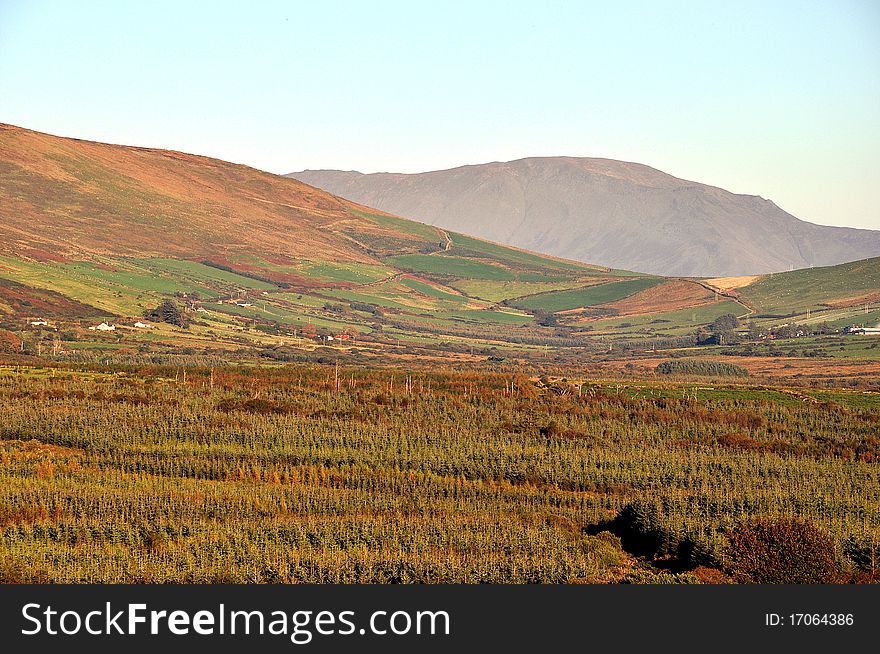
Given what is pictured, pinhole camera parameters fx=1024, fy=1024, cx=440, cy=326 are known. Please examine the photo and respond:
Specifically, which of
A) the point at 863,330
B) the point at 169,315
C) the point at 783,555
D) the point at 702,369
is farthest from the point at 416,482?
the point at 863,330

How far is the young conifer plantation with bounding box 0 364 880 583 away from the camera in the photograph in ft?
96.5

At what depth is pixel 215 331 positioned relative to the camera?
5482 inches

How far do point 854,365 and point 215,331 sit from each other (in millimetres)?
81840

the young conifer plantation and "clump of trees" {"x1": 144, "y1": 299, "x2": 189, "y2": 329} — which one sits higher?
"clump of trees" {"x1": 144, "y1": 299, "x2": 189, "y2": 329}

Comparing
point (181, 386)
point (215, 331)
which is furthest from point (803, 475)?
point (215, 331)

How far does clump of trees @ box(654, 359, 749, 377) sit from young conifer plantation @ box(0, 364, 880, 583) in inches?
1411

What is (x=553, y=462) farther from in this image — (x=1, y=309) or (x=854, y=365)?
(x=1, y=309)

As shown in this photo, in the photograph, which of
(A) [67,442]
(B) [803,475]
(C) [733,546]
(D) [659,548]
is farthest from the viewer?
(A) [67,442]

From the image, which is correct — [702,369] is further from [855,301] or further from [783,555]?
[783,555]

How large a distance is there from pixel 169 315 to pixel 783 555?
396ft

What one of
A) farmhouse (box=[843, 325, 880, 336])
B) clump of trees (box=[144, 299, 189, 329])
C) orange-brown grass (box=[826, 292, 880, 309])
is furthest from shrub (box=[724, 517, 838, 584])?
A: orange-brown grass (box=[826, 292, 880, 309])

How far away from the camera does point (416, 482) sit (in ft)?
146

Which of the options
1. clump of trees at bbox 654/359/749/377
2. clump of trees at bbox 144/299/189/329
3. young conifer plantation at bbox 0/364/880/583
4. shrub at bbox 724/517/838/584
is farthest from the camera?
clump of trees at bbox 144/299/189/329

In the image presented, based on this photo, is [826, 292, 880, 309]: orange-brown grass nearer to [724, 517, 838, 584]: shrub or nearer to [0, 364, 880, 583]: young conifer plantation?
[0, 364, 880, 583]: young conifer plantation
